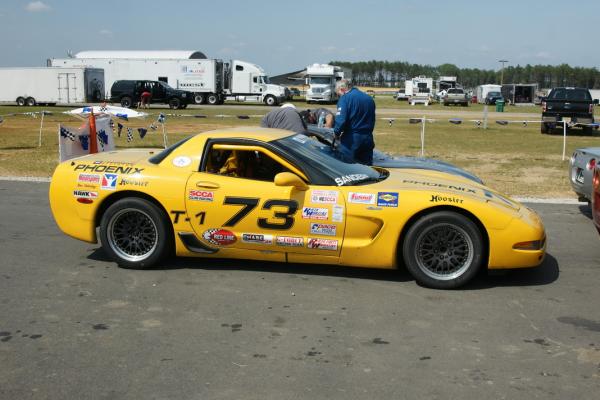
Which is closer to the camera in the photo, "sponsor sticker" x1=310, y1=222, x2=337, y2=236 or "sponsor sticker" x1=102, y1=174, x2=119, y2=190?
"sponsor sticker" x1=310, y1=222, x2=337, y2=236

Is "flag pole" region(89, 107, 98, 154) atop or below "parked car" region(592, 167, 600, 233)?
atop

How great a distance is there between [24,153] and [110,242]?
1105 cm

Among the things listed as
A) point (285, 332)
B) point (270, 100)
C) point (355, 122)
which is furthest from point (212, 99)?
point (285, 332)

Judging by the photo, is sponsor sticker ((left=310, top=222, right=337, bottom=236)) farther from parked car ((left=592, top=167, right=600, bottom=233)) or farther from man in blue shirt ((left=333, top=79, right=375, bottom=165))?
man in blue shirt ((left=333, top=79, right=375, bottom=165))

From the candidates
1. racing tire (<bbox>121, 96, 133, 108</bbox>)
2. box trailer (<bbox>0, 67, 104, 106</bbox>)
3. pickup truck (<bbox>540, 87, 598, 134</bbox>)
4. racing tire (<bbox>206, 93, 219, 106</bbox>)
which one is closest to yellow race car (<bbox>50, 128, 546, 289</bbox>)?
pickup truck (<bbox>540, 87, 598, 134</bbox>)

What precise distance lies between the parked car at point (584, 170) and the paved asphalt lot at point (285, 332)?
1.91m

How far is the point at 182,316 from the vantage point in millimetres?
4648

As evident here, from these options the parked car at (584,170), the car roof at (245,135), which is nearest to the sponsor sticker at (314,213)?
the car roof at (245,135)

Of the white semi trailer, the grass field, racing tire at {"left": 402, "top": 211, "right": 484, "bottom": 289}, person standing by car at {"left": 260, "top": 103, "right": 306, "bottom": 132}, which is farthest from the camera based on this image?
the white semi trailer

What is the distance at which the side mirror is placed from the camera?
5.33 meters

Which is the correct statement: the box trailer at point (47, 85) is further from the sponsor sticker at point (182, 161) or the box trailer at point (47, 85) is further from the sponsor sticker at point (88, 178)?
the sponsor sticker at point (182, 161)

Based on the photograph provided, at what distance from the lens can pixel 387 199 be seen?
532 cm

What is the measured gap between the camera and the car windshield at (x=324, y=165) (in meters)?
5.54

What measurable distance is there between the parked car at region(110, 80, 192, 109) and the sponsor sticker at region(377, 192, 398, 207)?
34371 mm
